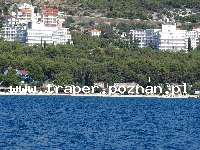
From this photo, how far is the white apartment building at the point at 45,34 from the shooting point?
19075 centimetres

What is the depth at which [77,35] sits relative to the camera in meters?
187

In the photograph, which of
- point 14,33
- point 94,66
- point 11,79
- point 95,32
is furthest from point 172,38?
point 11,79

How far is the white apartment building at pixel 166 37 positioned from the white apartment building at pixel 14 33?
22.6m

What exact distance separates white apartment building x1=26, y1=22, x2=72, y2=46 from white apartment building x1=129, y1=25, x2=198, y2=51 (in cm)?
1481

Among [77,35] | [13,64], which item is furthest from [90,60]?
[77,35]

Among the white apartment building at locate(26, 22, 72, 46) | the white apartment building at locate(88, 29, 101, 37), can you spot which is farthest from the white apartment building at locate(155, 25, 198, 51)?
the white apartment building at locate(26, 22, 72, 46)

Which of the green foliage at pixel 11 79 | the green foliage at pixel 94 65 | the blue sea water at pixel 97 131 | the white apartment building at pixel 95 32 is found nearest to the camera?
the blue sea water at pixel 97 131

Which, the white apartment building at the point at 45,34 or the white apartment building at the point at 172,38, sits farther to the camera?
the white apartment building at the point at 172,38

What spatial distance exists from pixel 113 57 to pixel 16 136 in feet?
342

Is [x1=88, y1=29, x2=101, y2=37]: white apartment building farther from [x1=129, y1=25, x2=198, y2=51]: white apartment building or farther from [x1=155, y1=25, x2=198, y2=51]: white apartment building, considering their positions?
[x1=155, y1=25, x2=198, y2=51]: white apartment building

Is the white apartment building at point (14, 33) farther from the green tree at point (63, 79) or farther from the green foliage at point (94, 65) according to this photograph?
the green tree at point (63, 79)

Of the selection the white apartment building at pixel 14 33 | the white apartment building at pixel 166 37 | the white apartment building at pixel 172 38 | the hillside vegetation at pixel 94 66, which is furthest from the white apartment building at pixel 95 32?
the hillside vegetation at pixel 94 66

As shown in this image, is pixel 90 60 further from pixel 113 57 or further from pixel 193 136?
pixel 193 136

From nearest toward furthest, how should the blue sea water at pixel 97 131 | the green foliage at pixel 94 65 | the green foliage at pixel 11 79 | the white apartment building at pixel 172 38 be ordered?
1. the blue sea water at pixel 97 131
2. the green foliage at pixel 11 79
3. the green foliage at pixel 94 65
4. the white apartment building at pixel 172 38
